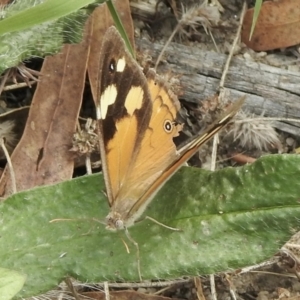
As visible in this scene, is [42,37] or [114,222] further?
[42,37]

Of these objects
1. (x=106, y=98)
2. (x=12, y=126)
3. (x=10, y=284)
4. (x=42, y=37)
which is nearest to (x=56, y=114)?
(x=12, y=126)

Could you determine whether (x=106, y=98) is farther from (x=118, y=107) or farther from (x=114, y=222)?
(x=114, y=222)

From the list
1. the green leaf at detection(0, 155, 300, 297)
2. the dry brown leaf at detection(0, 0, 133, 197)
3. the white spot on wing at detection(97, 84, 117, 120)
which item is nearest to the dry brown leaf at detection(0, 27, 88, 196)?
the dry brown leaf at detection(0, 0, 133, 197)

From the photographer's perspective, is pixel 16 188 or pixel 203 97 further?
pixel 203 97

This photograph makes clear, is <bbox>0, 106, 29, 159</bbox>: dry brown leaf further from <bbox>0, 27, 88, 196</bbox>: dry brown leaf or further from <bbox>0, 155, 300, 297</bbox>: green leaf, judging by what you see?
<bbox>0, 155, 300, 297</bbox>: green leaf

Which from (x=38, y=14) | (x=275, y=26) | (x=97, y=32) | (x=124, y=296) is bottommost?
(x=124, y=296)

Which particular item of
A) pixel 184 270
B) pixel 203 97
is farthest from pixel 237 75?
pixel 184 270

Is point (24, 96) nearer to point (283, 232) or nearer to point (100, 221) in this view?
point (100, 221)
